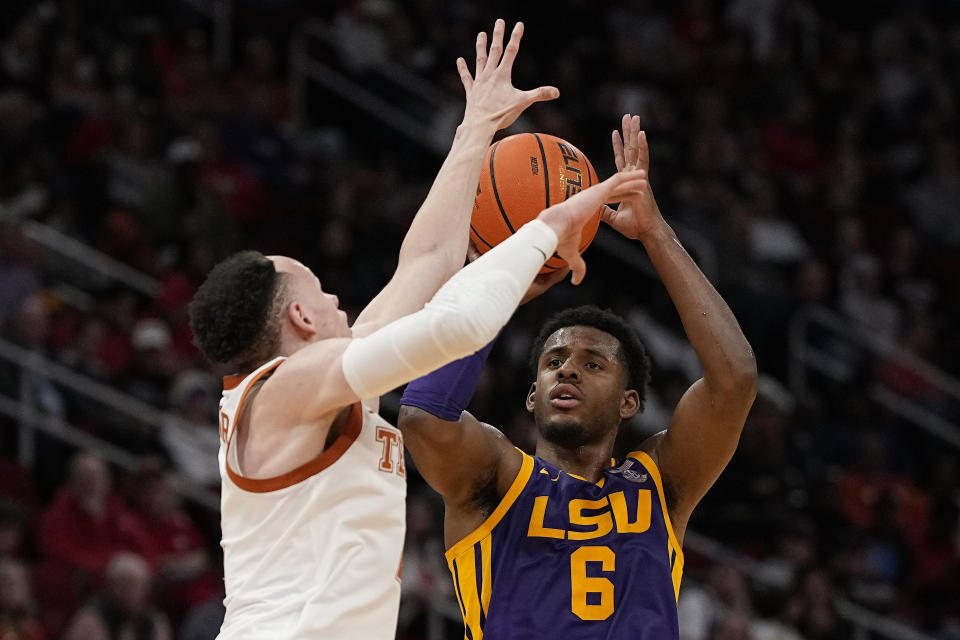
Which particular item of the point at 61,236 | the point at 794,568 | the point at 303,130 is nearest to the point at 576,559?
the point at 794,568

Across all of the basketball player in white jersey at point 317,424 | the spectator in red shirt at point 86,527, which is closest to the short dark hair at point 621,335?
the basketball player in white jersey at point 317,424

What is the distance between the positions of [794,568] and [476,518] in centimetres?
530

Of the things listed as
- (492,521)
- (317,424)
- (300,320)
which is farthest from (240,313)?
(492,521)

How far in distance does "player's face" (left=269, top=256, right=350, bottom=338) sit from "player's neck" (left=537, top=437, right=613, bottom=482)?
1284 mm

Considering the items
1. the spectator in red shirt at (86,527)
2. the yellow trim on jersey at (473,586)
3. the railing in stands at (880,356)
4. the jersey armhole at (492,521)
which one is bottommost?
the yellow trim on jersey at (473,586)

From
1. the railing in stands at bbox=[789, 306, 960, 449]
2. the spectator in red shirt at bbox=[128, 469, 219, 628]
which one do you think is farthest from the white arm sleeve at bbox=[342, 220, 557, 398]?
the railing in stands at bbox=[789, 306, 960, 449]

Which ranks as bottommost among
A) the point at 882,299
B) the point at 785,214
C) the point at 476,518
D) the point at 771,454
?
the point at 476,518

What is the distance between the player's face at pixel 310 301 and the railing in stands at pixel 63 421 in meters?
4.83

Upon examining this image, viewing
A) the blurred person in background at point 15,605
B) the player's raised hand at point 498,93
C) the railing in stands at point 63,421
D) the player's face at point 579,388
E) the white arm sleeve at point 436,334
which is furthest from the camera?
the railing in stands at point 63,421

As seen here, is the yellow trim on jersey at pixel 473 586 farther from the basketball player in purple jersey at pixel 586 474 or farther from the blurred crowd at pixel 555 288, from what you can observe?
the blurred crowd at pixel 555 288

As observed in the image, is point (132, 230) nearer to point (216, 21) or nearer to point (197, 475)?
point (197, 475)

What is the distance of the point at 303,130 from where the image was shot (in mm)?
11188

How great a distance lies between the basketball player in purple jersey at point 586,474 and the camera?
Answer: 4.03 metres

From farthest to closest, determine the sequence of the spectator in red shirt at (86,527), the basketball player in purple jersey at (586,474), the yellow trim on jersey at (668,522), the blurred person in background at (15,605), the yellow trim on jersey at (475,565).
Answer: the spectator in red shirt at (86,527), the blurred person in background at (15,605), the yellow trim on jersey at (668,522), the yellow trim on jersey at (475,565), the basketball player in purple jersey at (586,474)
